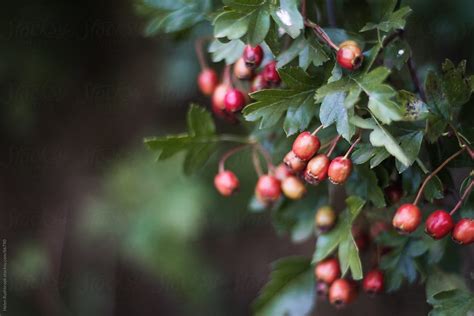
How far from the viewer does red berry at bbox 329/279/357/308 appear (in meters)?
1.38

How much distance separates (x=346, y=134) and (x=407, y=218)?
0.71 ft

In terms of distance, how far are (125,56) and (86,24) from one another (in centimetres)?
24

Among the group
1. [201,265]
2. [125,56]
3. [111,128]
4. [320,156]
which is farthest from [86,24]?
[320,156]

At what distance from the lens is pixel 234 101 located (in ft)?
4.36

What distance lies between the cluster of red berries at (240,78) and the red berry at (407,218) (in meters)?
0.33

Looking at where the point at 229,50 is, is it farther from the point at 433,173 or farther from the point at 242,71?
the point at 433,173

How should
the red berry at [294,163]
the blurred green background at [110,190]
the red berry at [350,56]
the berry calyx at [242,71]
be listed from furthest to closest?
the blurred green background at [110,190]
the berry calyx at [242,71]
the red berry at [294,163]
the red berry at [350,56]

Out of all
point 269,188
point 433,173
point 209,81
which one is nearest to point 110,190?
point 209,81

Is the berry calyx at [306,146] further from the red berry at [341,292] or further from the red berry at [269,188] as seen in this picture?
the red berry at [341,292]

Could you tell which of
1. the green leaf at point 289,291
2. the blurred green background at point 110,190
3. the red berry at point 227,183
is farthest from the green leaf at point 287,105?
the blurred green background at point 110,190

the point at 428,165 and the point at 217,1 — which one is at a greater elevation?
the point at 217,1

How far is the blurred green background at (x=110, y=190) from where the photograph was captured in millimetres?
2420

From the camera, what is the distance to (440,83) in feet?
3.64

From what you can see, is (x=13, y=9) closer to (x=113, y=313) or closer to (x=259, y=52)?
(x=113, y=313)
